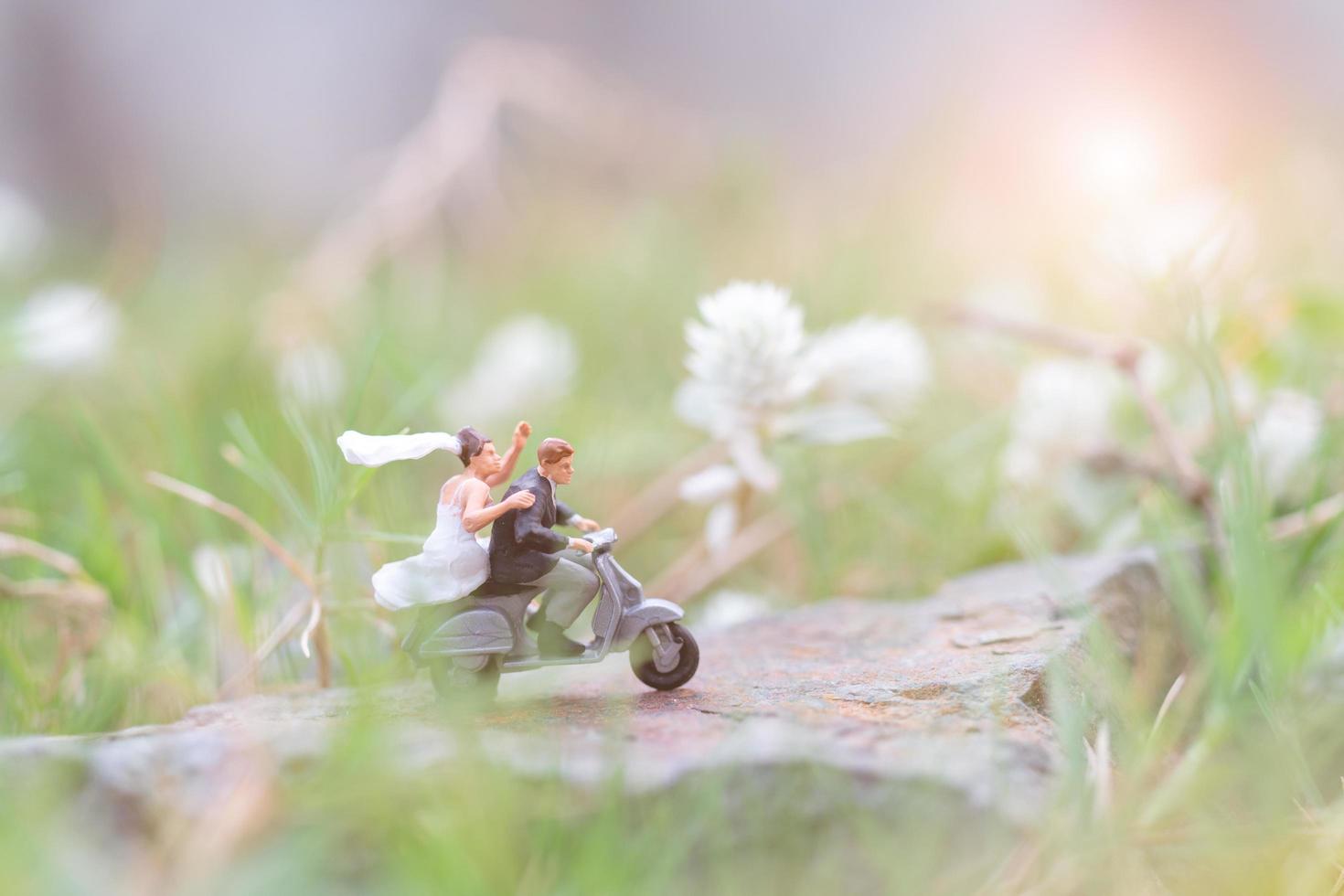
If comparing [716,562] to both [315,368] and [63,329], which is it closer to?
[315,368]

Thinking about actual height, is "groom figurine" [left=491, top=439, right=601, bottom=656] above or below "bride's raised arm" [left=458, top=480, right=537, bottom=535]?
below

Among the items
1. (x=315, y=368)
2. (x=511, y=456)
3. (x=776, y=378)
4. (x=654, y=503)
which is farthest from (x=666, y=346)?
(x=511, y=456)

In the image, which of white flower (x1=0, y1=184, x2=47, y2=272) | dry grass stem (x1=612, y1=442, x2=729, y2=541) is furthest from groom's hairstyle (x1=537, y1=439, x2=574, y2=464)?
white flower (x1=0, y1=184, x2=47, y2=272)

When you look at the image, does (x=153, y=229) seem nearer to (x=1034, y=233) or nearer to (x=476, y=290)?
(x=476, y=290)

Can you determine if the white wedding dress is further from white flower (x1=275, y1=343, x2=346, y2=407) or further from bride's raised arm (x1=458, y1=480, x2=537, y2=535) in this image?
white flower (x1=275, y1=343, x2=346, y2=407)

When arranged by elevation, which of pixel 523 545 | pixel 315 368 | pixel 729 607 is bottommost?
pixel 729 607

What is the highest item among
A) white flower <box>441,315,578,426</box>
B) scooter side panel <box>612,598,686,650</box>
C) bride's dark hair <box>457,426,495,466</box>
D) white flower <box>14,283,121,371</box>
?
white flower <box>14,283,121,371</box>

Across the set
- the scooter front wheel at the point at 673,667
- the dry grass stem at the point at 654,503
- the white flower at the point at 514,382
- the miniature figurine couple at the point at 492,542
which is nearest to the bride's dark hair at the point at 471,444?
the miniature figurine couple at the point at 492,542
